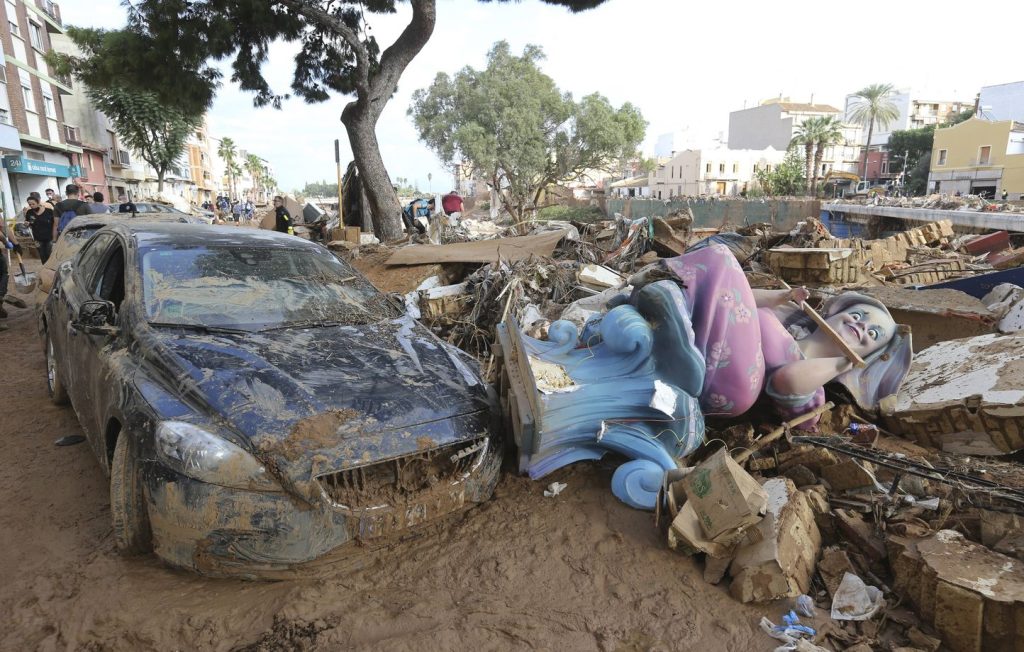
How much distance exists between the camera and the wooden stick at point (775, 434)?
3.31 m

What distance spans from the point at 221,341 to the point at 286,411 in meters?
0.74

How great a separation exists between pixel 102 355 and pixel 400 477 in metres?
1.77

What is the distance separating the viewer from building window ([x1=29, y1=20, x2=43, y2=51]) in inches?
1077

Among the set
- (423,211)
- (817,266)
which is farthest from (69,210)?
(817,266)

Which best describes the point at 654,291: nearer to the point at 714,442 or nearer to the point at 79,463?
the point at 714,442

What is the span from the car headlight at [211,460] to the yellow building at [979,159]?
1947 inches

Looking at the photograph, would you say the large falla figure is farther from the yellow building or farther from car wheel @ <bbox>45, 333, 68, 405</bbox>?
the yellow building

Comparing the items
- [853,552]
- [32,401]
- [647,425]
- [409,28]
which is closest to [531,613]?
[647,425]

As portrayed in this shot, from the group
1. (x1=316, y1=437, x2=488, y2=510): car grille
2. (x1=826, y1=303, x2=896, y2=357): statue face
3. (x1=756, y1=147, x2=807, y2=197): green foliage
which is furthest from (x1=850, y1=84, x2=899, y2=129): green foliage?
(x1=316, y1=437, x2=488, y2=510): car grille

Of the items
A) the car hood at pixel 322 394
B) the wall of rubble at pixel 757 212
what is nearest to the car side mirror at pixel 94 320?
the car hood at pixel 322 394

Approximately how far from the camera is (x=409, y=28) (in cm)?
1202

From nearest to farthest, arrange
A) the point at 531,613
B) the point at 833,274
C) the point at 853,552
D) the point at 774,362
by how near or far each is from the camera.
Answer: the point at 531,613 → the point at 853,552 → the point at 774,362 → the point at 833,274

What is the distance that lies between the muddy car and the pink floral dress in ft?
4.24

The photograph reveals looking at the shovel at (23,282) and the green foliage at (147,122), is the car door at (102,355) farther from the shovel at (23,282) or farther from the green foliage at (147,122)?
the green foliage at (147,122)
